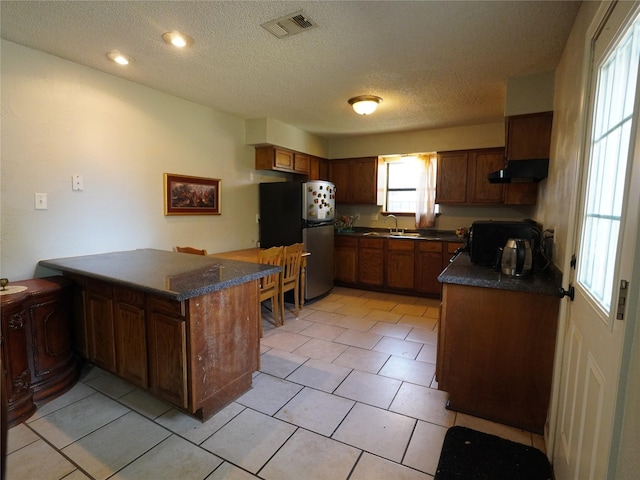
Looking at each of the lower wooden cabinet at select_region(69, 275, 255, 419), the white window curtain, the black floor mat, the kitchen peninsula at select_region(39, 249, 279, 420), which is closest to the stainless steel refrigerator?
the white window curtain

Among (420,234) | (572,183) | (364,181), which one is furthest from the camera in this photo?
(364,181)

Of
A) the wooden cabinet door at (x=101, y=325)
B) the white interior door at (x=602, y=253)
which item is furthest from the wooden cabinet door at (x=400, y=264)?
the wooden cabinet door at (x=101, y=325)

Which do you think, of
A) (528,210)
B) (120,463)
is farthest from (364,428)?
(528,210)

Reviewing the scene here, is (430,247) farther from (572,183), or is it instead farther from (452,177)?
(572,183)

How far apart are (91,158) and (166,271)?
1.44m

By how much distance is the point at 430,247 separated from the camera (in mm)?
4520

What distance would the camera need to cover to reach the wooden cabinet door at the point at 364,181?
5242 mm

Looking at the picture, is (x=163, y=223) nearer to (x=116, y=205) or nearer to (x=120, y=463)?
(x=116, y=205)

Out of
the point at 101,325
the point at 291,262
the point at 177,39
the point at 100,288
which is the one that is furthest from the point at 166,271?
the point at 291,262

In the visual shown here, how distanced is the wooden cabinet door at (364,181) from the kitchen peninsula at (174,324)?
10.8 ft

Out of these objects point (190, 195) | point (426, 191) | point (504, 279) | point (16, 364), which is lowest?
point (16, 364)

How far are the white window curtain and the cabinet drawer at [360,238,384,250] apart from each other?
73 cm

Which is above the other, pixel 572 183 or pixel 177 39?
pixel 177 39

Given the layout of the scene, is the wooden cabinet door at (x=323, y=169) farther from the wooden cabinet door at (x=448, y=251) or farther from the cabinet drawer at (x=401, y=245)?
the wooden cabinet door at (x=448, y=251)
